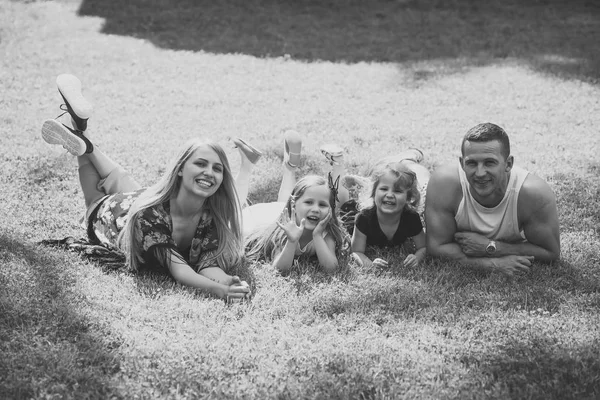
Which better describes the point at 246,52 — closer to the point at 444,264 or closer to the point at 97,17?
the point at 97,17

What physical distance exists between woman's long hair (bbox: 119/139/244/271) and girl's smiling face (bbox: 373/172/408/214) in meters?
1.11

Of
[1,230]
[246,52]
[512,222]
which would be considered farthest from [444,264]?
[246,52]

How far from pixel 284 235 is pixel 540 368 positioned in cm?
220

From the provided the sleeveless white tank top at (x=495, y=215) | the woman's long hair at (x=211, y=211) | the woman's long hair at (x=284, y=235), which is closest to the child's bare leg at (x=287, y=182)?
the woman's long hair at (x=284, y=235)

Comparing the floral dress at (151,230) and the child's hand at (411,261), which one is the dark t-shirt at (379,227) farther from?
the floral dress at (151,230)

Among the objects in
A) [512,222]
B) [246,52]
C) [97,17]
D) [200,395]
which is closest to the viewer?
[200,395]

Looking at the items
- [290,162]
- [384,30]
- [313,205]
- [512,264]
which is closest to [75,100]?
[290,162]

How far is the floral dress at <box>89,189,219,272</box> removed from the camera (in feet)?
15.4

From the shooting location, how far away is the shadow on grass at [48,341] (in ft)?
11.2

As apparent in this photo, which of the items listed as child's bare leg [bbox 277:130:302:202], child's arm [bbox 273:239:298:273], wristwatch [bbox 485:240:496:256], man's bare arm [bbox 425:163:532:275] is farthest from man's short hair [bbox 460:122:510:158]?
child's bare leg [bbox 277:130:302:202]

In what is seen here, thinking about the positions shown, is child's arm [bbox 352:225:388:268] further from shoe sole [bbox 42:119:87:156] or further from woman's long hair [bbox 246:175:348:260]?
shoe sole [bbox 42:119:87:156]

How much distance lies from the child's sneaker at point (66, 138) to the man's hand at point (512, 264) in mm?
3326

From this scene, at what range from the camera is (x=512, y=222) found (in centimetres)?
496

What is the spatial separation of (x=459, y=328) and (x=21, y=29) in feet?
35.5
